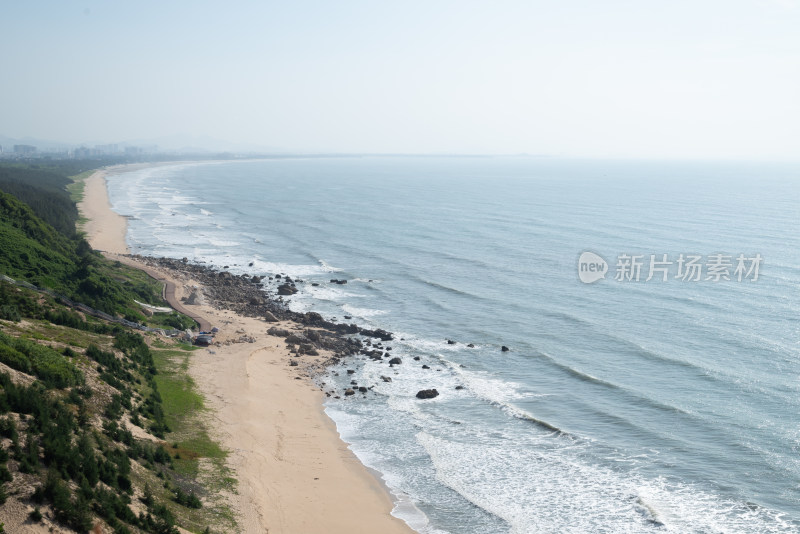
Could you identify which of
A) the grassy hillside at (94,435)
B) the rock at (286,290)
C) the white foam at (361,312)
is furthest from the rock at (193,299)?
the grassy hillside at (94,435)

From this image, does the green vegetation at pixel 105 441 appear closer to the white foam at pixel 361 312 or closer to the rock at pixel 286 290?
the white foam at pixel 361 312

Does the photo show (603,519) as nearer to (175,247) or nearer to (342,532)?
(342,532)

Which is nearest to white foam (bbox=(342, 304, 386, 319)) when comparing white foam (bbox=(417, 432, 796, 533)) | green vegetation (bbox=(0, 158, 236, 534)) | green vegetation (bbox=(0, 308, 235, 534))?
green vegetation (bbox=(0, 158, 236, 534))

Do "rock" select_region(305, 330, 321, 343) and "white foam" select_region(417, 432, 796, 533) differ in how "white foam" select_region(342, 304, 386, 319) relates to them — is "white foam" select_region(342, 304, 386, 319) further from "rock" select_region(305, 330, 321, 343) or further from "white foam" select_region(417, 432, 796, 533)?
"white foam" select_region(417, 432, 796, 533)

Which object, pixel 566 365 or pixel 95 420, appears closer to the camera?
pixel 95 420

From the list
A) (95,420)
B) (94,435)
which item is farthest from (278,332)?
(94,435)

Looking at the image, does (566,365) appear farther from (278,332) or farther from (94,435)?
(94,435)

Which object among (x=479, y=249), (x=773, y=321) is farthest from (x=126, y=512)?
(x=479, y=249)
